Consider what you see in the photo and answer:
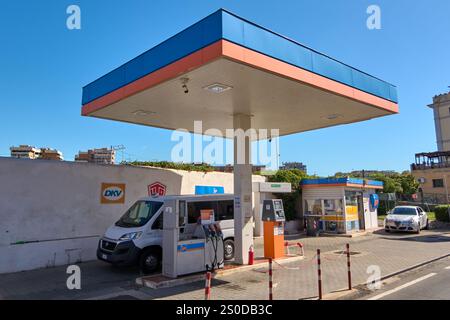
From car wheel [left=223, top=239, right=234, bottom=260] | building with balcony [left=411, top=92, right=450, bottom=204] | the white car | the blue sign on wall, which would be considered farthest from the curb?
building with balcony [left=411, top=92, right=450, bottom=204]

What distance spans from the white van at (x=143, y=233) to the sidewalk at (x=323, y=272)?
1.96m

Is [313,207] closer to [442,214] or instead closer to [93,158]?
[442,214]

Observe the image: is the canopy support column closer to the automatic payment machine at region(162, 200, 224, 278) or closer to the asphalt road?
the automatic payment machine at region(162, 200, 224, 278)

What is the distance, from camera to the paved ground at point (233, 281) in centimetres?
754

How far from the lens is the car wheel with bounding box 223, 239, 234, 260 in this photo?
11.6 meters

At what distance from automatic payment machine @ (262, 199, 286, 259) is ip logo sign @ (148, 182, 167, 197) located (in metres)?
5.06

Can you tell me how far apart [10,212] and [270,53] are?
9318 millimetres

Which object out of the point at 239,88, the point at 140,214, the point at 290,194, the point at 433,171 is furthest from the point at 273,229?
the point at 433,171

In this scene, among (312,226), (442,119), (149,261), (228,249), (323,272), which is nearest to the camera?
(323,272)

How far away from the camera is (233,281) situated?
872 centimetres

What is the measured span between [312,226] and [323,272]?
10817 millimetres

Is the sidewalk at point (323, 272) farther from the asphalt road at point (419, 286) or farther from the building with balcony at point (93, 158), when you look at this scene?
the building with balcony at point (93, 158)

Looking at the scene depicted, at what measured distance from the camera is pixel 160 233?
10.2m
